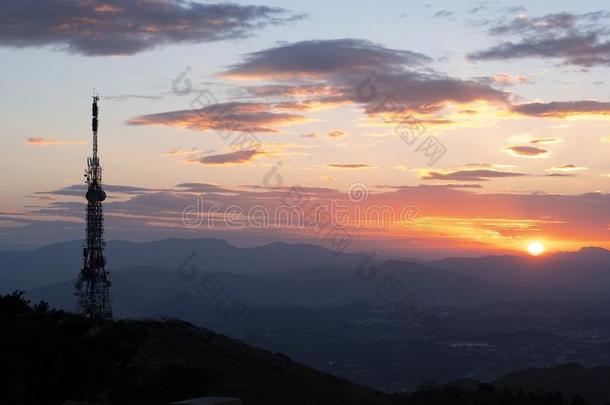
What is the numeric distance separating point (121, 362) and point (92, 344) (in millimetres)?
2642

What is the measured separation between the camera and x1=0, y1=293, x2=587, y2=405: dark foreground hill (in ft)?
111

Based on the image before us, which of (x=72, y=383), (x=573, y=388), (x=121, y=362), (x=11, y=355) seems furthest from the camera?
(x=573, y=388)

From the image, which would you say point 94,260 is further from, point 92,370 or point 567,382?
point 567,382

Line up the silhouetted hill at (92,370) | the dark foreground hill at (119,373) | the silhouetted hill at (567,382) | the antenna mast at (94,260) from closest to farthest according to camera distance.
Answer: the silhouetted hill at (92,370) → the dark foreground hill at (119,373) → the antenna mast at (94,260) → the silhouetted hill at (567,382)

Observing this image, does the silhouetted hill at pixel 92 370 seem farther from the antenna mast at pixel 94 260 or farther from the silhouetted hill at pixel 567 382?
the silhouetted hill at pixel 567 382

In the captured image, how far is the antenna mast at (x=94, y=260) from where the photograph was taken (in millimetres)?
65062

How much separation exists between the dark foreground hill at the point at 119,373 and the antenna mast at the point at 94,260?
1278 cm

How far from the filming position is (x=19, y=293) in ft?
133

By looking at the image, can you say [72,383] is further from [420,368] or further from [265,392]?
[420,368]

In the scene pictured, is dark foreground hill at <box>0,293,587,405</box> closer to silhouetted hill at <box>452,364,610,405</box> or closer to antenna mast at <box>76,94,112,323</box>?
antenna mast at <box>76,94,112,323</box>

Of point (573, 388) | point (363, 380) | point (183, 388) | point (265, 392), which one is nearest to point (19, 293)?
point (183, 388)

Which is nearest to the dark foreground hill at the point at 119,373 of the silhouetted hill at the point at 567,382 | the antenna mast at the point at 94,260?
the antenna mast at the point at 94,260

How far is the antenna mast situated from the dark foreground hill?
1278 cm

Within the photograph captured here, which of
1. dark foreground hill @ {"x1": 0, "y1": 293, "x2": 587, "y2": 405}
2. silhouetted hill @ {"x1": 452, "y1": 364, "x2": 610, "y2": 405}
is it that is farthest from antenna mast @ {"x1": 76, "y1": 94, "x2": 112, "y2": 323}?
silhouetted hill @ {"x1": 452, "y1": 364, "x2": 610, "y2": 405}
